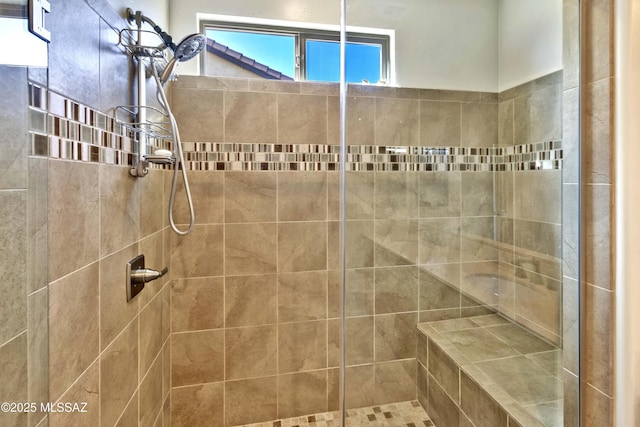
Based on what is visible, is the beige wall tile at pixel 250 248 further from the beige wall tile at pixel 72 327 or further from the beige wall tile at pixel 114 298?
the beige wall tile at pixel 72 327

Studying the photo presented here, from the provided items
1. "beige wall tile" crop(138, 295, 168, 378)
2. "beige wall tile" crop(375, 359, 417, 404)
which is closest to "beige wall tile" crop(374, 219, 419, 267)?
"beige wall tile" crop(375, 359, 417, 404)

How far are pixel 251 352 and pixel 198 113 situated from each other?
137 cm

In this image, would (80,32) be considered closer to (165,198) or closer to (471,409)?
(165,198)

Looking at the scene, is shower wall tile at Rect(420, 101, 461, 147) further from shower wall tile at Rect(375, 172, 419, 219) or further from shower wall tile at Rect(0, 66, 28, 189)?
shower wall tile at Rect(0, 66, 28, 189)

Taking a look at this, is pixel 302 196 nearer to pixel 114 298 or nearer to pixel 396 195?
pixel 396 195

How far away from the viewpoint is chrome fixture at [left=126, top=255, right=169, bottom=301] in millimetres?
1076

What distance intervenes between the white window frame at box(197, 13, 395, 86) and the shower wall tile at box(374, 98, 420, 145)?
12cm

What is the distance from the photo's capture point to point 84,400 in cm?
82

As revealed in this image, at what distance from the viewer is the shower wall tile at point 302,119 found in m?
1.66

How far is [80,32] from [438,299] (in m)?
1.90

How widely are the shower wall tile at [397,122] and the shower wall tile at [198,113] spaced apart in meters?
0.86

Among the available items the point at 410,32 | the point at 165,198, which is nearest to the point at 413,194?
the point at 410,32

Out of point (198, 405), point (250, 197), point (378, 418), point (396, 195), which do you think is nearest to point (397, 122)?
point (396, 195)

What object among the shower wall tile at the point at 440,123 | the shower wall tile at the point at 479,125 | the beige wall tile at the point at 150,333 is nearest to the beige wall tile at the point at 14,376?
the beige wall tile at the point at 150,333
